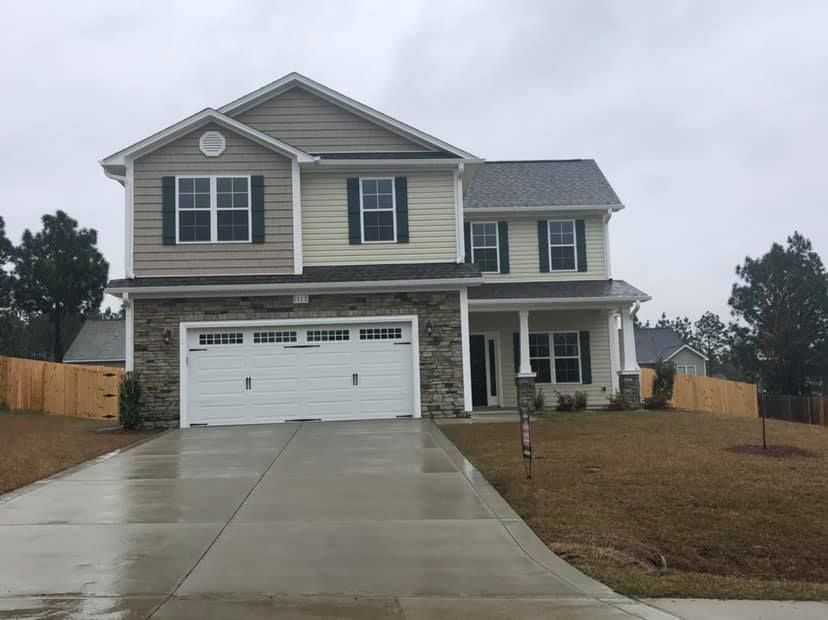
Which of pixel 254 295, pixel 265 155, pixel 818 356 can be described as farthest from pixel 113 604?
pixel 818 356

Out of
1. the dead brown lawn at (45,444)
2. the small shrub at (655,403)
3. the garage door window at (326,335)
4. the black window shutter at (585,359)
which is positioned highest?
the garage door window at (326,335)

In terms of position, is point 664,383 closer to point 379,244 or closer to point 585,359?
point 585,359

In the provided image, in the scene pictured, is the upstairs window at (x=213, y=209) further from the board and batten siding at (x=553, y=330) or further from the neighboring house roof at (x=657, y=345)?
the neighboring house roof at (x=657, y=345)

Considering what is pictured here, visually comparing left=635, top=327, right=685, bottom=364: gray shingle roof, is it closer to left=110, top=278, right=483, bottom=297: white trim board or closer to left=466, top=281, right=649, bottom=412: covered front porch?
left=466, top=281, right=649, bottom=412: covered front porch

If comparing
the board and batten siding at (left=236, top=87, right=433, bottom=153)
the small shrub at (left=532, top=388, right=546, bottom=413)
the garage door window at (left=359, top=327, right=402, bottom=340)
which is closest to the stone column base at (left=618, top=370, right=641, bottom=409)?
the small shrub at (left=532, top=388, right=546, bottom=413)

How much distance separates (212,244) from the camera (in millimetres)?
17547

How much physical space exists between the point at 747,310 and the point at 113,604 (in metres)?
49.1

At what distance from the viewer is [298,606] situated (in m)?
5.04

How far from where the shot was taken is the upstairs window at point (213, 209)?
1756 cm

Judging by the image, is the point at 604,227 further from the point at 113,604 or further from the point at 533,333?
the point at 113,604

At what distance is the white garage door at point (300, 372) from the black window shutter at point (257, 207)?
2.10 m

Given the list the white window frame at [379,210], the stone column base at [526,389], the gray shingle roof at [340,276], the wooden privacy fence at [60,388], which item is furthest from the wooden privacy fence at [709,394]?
the wooden privacy fence at [60,388]

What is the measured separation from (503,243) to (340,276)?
6.44m

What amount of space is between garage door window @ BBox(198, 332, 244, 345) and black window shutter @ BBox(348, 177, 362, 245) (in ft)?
11.0
